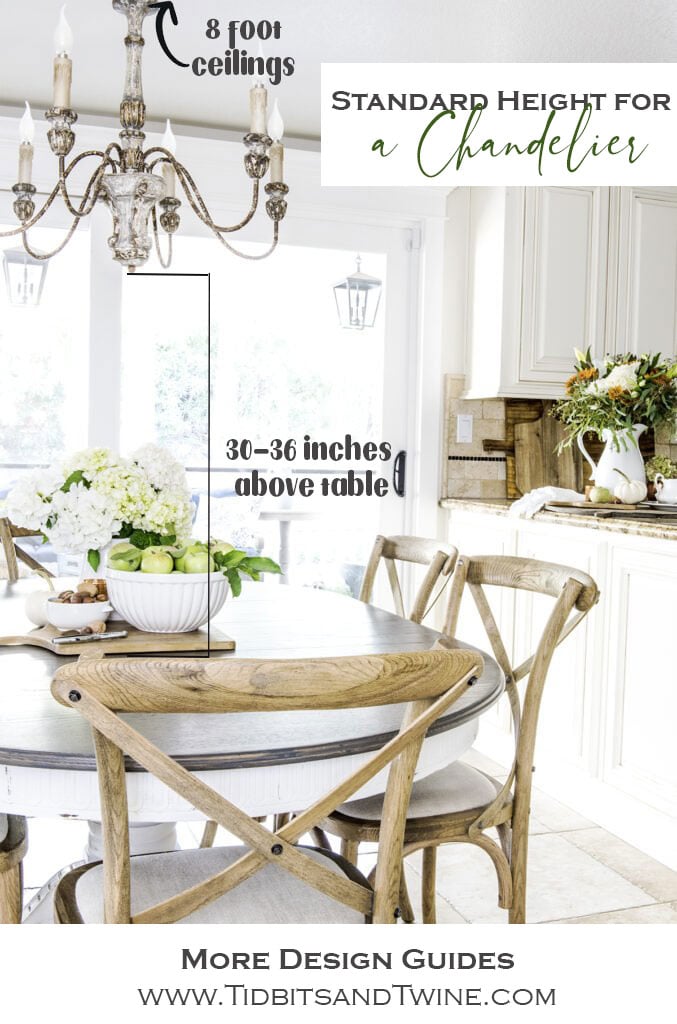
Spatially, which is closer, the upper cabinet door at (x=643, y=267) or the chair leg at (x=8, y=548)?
the chair leg at (x=8, y=548)

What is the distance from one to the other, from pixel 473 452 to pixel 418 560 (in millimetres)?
1448

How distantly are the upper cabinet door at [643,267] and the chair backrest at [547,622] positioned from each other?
1955mm

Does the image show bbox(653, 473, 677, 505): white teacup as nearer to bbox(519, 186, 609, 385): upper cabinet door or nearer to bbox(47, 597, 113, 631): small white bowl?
bbox(519, 186, 609, 385): upper cabinet door

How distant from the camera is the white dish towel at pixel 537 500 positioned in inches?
121

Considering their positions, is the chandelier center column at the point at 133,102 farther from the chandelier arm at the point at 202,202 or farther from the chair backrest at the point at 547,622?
the chair backrest at the point at 547,622

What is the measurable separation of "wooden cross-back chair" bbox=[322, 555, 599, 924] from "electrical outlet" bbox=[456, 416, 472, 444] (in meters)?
1.79

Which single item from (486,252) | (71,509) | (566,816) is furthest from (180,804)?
(486,252)

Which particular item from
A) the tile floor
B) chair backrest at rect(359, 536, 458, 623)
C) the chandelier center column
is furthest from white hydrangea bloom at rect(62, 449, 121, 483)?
the tile floor

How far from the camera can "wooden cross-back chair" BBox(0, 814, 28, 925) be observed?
1.48m

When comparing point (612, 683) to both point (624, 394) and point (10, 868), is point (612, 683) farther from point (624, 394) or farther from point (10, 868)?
point (10, 868)

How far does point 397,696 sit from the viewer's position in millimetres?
1046

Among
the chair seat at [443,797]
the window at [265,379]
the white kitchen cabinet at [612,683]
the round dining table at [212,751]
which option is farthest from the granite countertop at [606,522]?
the round dining table at [212,751]
